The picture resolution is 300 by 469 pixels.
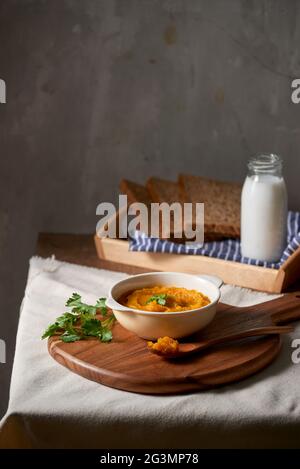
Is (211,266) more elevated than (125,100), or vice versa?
(125,100)

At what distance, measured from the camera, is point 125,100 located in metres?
1.81

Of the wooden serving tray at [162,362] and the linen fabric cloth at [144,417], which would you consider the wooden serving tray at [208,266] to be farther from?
the linen fabric cloth at [144,417]

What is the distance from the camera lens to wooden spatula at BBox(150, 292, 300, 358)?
114cm

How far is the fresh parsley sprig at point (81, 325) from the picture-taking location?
3.86ft

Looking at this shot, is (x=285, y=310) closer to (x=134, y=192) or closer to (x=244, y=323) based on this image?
(x=244, y=323)

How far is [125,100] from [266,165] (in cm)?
47

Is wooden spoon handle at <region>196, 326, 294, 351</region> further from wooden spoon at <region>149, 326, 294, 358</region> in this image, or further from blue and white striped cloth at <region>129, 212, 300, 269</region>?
blue and white striped cloth at <region>129, 212, 300, 269</region>

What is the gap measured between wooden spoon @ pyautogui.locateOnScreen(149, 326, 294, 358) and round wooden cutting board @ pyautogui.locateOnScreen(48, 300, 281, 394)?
12 mm

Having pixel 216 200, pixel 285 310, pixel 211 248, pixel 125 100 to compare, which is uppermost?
pixel 125 100

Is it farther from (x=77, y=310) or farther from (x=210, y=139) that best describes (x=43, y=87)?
(x=77, y=310)

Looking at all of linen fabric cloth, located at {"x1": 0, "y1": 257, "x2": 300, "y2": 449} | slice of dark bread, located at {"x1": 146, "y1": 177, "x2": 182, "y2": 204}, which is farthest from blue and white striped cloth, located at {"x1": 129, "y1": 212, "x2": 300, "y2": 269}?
linen fabric cloth, located at {"x1": 0, "y1": 257, "x2": 300, "y2": 449}

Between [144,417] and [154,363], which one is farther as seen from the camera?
[154,363]

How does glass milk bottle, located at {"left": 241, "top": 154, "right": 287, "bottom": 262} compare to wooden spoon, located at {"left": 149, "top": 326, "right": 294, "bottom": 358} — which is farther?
glass milk bottle, located at {"left": 241, "top": 154, "right": 287, "bottom": 262}

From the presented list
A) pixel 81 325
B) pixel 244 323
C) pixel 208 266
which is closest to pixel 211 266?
pixel 208 266
